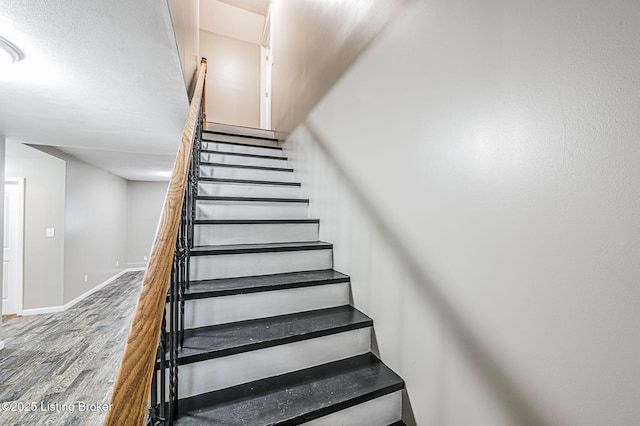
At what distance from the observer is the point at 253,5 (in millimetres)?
4918

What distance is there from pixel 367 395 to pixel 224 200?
156cm

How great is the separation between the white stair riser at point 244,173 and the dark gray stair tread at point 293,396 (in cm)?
183

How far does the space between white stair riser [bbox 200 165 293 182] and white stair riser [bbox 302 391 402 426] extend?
2051 millimetres

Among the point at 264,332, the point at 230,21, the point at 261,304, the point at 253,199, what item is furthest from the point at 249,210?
the point at 230,21

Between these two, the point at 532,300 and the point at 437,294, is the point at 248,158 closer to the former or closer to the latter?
the point at 437,294

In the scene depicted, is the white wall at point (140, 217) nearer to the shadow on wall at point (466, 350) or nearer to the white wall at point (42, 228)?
the white wall at point (42, 228)

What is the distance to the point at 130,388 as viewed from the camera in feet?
1.79

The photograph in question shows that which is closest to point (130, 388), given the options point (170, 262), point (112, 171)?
point (170, 262)

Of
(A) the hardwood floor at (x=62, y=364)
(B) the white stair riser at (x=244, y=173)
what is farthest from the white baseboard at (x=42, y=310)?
(B) the white stair riser at (x=244, y=173)

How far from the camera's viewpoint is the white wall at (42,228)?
4.13m

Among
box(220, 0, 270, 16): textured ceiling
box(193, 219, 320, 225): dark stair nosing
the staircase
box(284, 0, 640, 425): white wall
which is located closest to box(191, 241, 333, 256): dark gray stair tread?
the staircase

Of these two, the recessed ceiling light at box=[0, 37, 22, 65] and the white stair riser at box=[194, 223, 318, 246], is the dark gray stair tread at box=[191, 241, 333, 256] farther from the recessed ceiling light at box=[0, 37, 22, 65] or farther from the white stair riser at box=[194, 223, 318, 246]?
the recessed ceiling light at box=[0, 37, 22, 65]

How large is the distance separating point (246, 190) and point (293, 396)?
1634 millimetres

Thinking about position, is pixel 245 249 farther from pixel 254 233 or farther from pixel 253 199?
pixel 253 199
